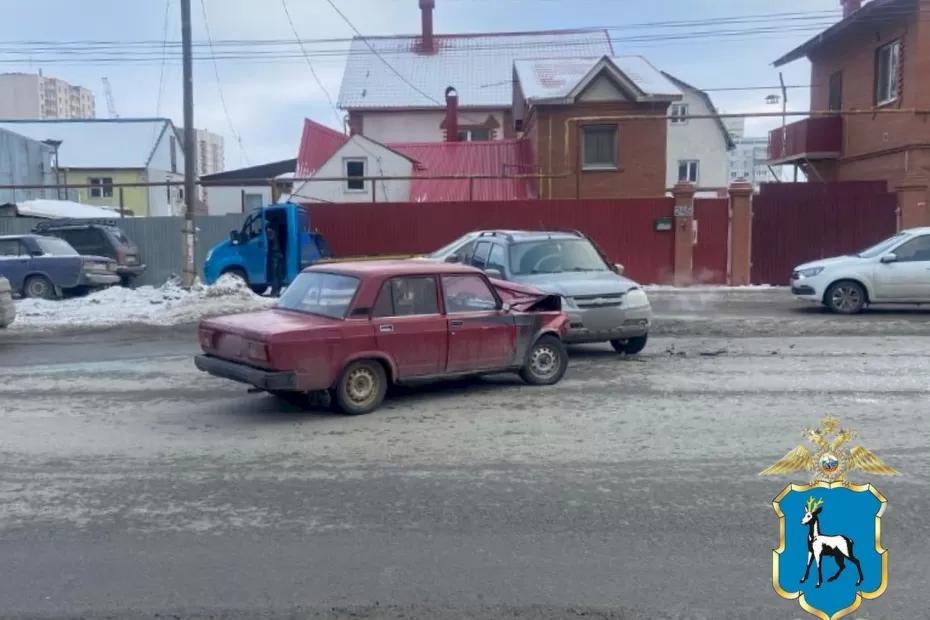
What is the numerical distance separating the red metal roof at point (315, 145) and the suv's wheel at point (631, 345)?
23.8 metres

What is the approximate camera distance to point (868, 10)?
25062 millimetres

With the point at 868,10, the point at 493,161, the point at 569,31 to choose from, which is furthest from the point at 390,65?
the point at 868,10

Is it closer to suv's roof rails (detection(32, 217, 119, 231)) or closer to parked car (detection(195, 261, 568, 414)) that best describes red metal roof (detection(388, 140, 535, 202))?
suv's roof rails (detection(32, 217, 119, 231))

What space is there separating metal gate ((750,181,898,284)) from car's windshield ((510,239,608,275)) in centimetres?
1136

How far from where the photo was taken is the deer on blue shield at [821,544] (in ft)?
7.79

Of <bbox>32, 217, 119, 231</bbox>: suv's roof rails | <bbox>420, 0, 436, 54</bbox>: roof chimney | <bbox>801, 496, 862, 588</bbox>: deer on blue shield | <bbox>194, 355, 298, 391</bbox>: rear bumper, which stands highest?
<bbox>420, 0, 436, 54</bbox>: roof chimney

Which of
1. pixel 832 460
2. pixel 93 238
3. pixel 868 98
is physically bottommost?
pixel 832 460

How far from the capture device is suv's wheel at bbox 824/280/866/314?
54.5ft

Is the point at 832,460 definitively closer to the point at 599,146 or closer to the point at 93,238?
the point at 93,238

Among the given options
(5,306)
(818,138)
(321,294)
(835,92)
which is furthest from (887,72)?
(5,306)

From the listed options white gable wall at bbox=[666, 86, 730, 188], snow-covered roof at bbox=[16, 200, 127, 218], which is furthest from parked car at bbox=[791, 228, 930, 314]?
white gable wall at bbox=[666, 86, 730, 188]

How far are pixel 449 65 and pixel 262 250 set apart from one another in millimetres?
24660

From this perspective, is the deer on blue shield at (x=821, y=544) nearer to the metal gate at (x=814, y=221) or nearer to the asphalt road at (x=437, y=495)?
the asphalt road at (x=437, y=495)

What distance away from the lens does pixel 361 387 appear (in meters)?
8.48
